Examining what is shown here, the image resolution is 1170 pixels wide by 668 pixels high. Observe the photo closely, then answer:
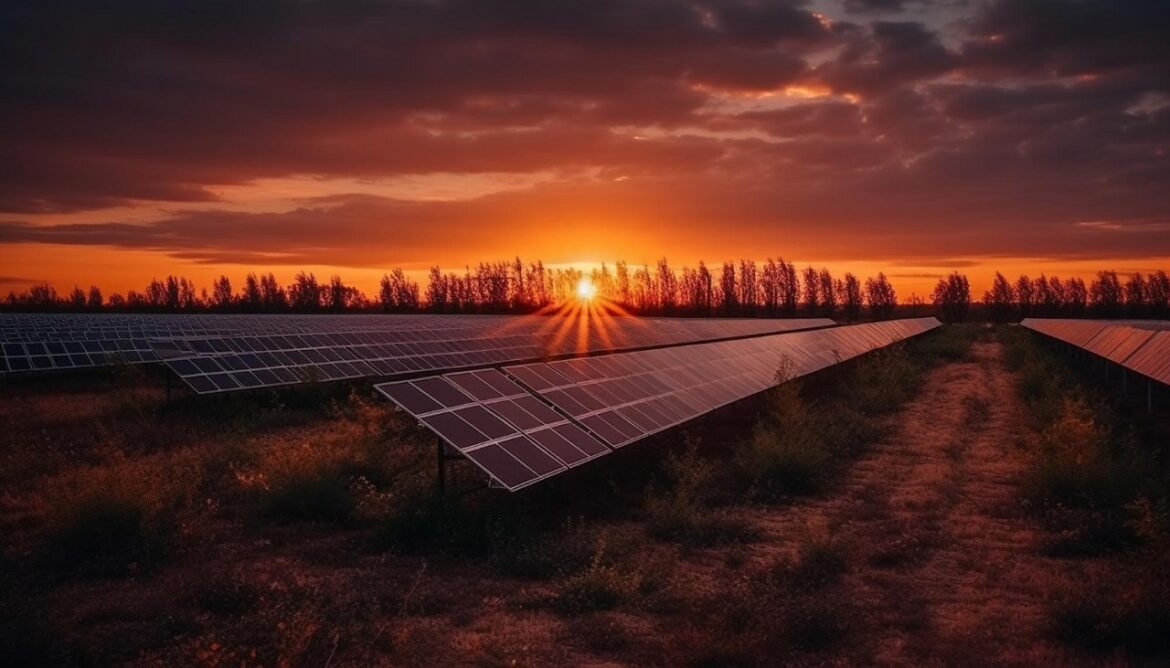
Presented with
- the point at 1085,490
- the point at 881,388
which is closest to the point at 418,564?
the point at 1085,490

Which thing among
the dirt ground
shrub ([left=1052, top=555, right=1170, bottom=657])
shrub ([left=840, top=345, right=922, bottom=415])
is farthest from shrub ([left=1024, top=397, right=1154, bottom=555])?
shrub ([left=840, top=345, right=922, bottom=415])

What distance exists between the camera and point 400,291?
133125 millimetres

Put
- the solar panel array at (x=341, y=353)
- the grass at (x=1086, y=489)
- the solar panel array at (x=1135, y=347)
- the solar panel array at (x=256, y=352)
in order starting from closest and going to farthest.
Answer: the grass at (x=1086, y=489)
the solar panel array at (x=1135, y=347)
the solar panel array at (x=341, y=353)
the solar panel array at (x=256, y=352)

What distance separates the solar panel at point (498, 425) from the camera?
11.9 meters

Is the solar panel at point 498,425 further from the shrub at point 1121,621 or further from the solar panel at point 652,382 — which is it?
the shrub at point 1121,621

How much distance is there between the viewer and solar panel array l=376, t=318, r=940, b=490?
1227 centimetres

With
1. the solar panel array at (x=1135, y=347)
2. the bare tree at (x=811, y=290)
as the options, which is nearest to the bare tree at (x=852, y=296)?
the bare tree at (x=811, y=290)

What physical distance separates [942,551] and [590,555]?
5.23 m

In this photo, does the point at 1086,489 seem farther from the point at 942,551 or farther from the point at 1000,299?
the point at 1000,299

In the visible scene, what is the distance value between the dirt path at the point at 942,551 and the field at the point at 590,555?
5cm

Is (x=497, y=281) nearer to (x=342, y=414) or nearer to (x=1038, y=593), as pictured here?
(x=342, y=414)

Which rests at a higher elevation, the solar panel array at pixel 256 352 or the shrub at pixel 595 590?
the solar panel array at pixel 256 352

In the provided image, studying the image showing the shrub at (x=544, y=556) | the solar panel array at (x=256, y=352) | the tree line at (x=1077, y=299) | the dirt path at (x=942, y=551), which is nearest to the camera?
the dirt path at (x=942, y=551)

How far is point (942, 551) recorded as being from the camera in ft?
38.8
